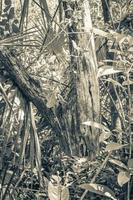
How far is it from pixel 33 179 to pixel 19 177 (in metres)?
0.07

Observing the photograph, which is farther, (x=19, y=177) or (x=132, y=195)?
(x=19, y=177)

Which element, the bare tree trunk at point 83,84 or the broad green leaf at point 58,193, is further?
the bare tree trunk at point 83,84

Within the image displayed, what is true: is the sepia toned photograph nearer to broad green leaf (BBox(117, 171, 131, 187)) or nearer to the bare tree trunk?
the bare tree trunk

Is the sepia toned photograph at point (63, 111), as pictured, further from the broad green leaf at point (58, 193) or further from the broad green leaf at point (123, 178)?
the broad green leaf at point (58, 193)

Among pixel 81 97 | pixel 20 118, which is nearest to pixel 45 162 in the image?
pixel 20 118

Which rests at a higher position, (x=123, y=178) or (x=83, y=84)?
(x=83, y=84)

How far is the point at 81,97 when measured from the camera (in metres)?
2.04

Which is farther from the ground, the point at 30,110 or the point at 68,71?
the point at 68,71

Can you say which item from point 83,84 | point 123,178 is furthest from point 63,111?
point 123,178

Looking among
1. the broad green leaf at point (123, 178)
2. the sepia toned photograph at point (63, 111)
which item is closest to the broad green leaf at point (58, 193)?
the broad green leaf at point (123, 178)

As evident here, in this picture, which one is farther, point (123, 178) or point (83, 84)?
point (83, 84)

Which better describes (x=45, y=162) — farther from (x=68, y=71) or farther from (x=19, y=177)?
(x=68, y=71)

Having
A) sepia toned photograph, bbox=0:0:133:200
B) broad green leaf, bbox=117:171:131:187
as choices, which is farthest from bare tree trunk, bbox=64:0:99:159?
broad green leaf, bbox=117:171:131:187

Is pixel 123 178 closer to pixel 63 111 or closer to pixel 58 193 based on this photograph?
pixel 58 193
